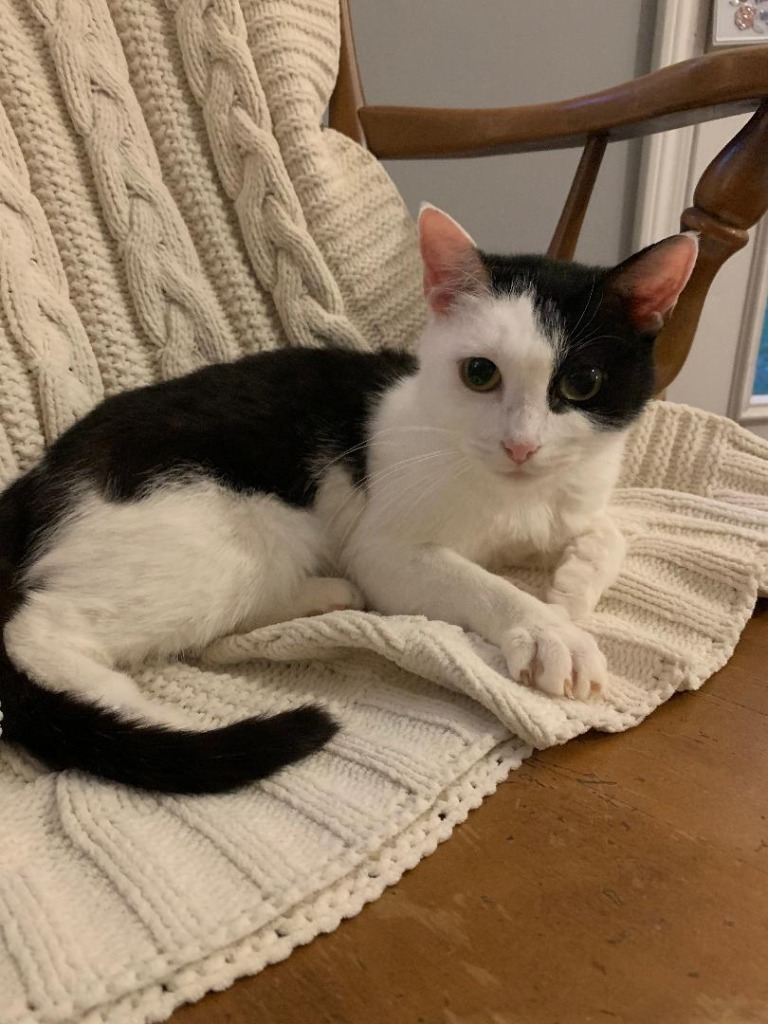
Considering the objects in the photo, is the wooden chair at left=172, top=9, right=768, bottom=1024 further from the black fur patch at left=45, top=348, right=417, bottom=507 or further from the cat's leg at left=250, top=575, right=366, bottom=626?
the black fur patch at left=45, top=348, right=417, bottom=507

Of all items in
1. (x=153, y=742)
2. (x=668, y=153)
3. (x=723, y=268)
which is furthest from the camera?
(x=723, y=268)

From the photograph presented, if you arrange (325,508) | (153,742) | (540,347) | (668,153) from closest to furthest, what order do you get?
(153,742), (540,347), (325,508), (668,153)

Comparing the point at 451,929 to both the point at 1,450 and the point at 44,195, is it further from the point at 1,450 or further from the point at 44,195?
the point at 44,195

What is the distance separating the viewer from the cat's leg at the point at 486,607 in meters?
0.67

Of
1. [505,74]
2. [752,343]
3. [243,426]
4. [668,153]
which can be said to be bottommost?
[752,343]

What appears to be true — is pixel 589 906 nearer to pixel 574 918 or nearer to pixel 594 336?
pixel 574 918

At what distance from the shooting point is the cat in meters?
0.68

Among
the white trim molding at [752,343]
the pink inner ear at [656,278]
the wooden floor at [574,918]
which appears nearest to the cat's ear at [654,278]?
the pink inner ear at [656,278]

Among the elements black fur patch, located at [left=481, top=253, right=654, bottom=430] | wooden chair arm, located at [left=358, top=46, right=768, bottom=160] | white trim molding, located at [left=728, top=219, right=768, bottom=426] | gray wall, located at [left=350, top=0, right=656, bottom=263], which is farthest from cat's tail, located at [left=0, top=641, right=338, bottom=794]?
white trim molding, located at [left=728, top=219, right=768, bottom=426]

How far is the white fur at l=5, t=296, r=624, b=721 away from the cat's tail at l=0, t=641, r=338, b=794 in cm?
4

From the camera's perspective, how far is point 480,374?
30.3 inches

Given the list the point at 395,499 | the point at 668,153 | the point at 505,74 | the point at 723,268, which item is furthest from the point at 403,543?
the point at 723,268

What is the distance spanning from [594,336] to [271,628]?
1.37 ft

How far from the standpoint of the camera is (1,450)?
88 centimetres
